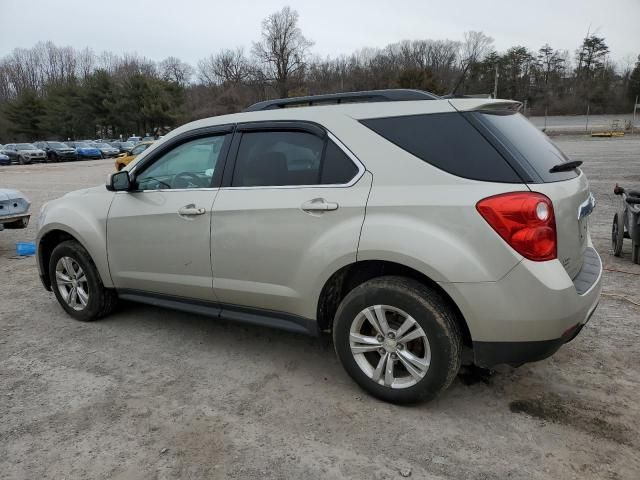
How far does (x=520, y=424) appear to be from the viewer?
2.75 meters

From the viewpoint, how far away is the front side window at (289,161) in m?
3.06

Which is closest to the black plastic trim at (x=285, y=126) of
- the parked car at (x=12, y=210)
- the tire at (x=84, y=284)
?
the tire at (x=84, y=284)

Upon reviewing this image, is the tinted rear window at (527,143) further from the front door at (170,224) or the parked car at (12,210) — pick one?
the parked car at (12,210)

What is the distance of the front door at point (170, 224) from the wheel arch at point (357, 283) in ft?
3.01

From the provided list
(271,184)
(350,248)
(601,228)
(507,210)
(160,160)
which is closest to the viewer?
(507,210)

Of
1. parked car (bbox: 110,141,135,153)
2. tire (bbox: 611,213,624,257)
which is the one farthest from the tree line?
tire (bbox: 611,213,624,257)

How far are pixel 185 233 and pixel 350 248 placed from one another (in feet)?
4.53

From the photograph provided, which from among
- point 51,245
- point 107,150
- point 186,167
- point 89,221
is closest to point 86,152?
point 107,150

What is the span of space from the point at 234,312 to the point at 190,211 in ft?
2.63

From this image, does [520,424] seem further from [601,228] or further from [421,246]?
[601,228]

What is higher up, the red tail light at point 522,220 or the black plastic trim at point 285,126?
the black plastic trim at point 285,126

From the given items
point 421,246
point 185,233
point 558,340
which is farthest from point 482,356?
point 185,233

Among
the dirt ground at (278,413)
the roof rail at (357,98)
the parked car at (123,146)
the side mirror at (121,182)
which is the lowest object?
the dirt ground at (278,413)

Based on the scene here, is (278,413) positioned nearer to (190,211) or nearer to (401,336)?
(401,336)
